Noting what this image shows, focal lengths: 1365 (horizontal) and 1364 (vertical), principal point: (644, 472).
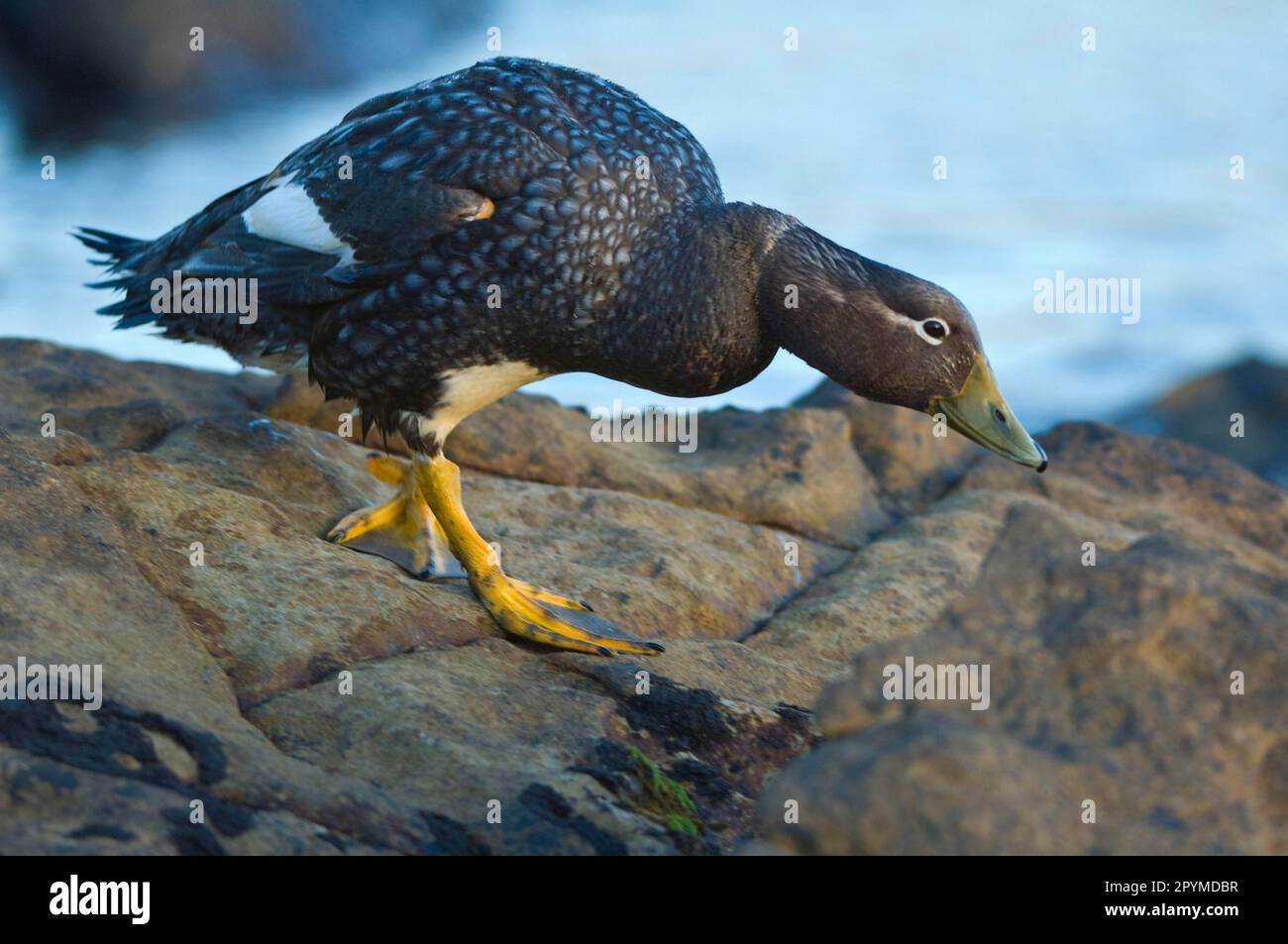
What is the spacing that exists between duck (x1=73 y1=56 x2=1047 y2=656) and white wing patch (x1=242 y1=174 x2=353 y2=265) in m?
0.01

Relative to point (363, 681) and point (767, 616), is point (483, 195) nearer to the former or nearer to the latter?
point (363, 681)

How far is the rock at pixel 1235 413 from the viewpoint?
1366 centimetres

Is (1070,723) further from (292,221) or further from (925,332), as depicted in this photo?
(292,221)

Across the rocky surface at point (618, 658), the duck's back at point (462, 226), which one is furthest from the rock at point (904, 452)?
the duck's back at point (462, 226)

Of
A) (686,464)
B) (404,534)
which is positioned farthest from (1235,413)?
(404,534)

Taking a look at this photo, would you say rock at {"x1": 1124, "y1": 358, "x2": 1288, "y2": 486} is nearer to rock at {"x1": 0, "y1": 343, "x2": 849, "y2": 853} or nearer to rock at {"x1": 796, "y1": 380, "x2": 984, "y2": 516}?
rock at {"x1": 796, "y1": 380, "x2": 984, "y2": 516}

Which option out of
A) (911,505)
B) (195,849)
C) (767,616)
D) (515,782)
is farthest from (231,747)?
(911,505)

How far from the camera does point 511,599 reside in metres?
5.85

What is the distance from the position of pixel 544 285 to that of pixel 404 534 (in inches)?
62.5

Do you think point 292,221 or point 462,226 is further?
point 292,221

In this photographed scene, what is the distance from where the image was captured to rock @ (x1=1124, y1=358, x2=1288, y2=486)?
1366 cm

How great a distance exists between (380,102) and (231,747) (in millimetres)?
3416

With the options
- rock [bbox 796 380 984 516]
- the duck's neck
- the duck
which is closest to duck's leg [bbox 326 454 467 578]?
the duck

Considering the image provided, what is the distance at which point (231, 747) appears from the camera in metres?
4.09
